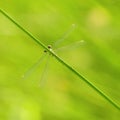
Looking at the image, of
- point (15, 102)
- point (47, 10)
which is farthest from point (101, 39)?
point (15, 102)

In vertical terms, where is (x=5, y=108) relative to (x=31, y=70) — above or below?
below

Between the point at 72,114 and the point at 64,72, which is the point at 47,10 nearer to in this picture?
the point at 64,72

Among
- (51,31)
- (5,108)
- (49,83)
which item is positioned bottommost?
(5,108)

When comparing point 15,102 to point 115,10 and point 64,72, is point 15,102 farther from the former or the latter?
point 115,10

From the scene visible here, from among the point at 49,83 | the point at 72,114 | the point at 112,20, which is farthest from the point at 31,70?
the point at 112,20

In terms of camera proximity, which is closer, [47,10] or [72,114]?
[72,114]

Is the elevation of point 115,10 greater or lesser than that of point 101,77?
greater
